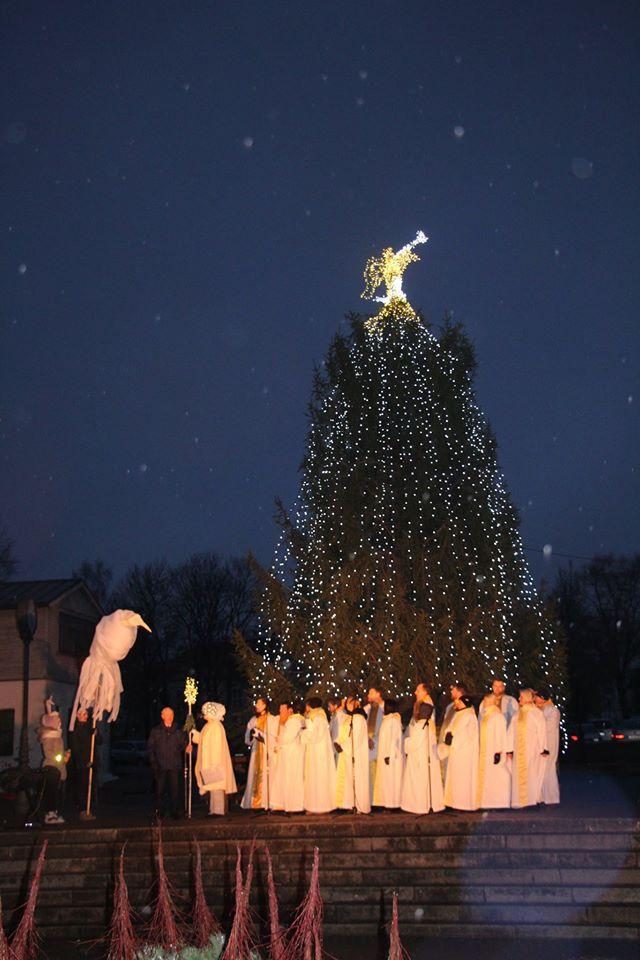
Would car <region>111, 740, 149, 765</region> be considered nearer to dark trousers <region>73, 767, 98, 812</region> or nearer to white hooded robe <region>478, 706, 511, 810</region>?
dark trousers <region>73, 767, 98, 812</region>

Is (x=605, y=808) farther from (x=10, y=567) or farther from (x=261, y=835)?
(x=10, y=567)

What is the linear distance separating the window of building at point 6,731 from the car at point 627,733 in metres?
29.1

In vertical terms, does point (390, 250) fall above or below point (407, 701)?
above

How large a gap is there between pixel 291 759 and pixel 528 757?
3698 millimetres

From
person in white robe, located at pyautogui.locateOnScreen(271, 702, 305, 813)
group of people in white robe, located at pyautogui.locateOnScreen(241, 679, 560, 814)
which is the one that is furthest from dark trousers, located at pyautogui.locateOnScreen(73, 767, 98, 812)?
person in white robe, located at pyautogui.locateOnScreen(271, 702, 305, 813)

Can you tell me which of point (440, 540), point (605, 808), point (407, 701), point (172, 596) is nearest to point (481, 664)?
point (440, 540)

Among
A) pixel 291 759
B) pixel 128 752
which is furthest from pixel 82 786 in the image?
pixel 128 752

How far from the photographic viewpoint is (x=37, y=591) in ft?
105

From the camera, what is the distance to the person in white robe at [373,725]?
15742 mm

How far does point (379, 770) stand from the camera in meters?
15.8

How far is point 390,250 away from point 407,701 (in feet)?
57.7

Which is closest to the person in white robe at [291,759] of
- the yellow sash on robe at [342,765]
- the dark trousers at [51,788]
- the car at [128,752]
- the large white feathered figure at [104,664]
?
the yellow sash on robe at [342,765]

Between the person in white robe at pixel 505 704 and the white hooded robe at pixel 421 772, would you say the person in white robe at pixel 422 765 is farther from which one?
the person in white robe at pixel 505 704

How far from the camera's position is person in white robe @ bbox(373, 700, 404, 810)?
15.4 metres
